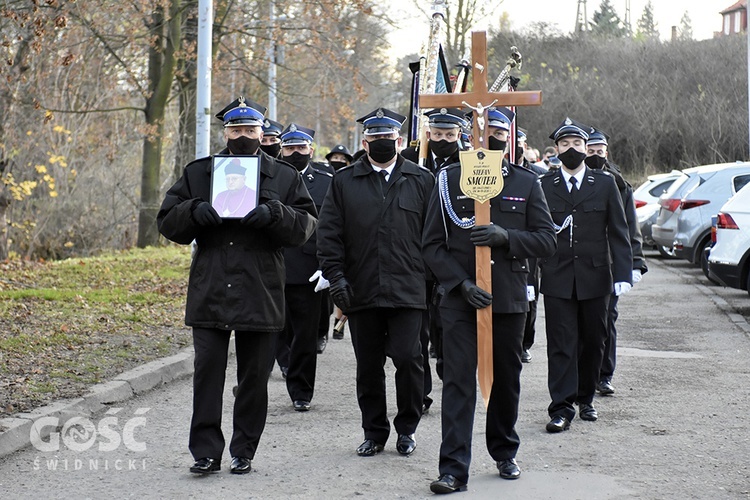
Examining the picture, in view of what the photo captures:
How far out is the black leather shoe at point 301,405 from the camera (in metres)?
8.54

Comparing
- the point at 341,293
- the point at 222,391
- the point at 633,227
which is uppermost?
the point at 633,227

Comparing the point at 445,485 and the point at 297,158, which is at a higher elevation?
the point at 297,158

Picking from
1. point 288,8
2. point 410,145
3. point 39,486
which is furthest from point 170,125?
point 39,486

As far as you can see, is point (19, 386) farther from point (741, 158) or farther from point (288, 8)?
point (741, 158)

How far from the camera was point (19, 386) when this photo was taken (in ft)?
27.9

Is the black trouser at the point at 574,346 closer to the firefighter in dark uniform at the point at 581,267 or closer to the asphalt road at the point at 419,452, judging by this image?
the firefighter in dark uniform at the point at 581,267

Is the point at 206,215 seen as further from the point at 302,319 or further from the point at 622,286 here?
the point at 622,286

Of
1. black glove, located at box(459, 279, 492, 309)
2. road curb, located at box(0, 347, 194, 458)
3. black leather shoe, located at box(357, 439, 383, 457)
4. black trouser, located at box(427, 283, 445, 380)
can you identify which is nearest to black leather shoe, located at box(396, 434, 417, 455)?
black leather shoe, located at box(357, 439, 383, 457)

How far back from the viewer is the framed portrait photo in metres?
6.49

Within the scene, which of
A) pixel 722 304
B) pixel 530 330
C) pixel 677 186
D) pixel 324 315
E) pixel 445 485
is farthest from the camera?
pixel 677 186

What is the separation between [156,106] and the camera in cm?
2434

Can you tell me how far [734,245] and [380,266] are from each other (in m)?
8.46

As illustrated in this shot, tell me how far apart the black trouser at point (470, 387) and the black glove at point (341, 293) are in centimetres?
82

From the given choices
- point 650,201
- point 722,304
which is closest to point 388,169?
point 722,304
